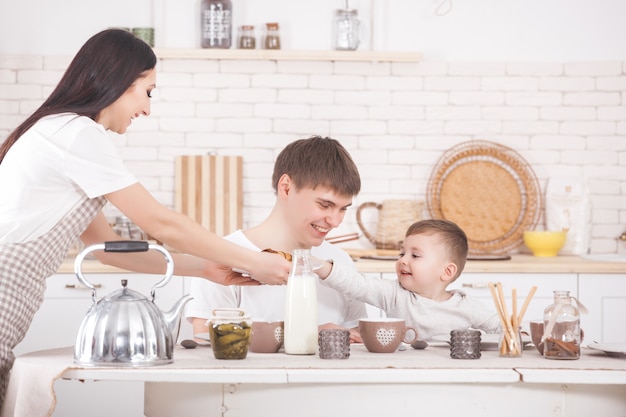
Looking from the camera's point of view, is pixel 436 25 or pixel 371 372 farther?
pixel 436 25

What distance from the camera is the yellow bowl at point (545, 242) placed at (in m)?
4.67

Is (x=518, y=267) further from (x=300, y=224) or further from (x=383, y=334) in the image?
(x=383, y=334)

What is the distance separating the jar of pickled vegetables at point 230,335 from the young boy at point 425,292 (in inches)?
16.9

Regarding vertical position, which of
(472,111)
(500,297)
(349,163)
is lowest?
(500,297)

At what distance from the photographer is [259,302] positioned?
283 centimetres

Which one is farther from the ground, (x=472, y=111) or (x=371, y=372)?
(x=472, y=111)

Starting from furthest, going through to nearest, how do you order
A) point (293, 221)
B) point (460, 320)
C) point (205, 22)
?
point (205, 22)
point (293, 221)
point (460, 320)

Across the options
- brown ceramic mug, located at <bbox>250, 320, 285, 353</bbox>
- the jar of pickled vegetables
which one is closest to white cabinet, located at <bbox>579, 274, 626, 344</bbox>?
brown ceramic mug, located at <bbox>250, 320, 285, 353</bbox>

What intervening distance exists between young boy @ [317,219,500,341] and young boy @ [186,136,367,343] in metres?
0.18

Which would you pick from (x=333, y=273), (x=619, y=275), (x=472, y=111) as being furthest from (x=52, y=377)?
(x=472, y=111)

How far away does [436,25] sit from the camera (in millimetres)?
4863

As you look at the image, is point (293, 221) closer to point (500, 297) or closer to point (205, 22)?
point (500, 297)

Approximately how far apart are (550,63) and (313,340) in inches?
123

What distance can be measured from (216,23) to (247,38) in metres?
0.17
